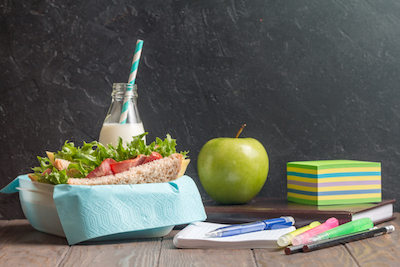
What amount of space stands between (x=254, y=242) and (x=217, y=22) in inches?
31.1

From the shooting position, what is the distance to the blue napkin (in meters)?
0.86

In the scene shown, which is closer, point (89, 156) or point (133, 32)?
point (89, 156)

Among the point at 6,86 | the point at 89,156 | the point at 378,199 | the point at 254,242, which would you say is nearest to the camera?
the point at 254,242

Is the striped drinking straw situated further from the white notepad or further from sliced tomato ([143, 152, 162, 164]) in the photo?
the white notepad

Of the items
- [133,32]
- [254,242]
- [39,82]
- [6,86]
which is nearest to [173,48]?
[133,32]

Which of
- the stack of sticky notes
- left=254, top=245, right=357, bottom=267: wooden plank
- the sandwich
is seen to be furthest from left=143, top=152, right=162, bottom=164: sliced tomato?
the stack of sticky notes

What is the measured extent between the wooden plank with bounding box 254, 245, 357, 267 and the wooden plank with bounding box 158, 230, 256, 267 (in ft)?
0.08

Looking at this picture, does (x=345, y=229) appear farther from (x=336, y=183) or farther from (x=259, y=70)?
(x=259, y=70)

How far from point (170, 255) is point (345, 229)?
15.9 inches

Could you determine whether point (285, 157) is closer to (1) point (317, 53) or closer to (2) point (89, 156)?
(1) point (317, 53)

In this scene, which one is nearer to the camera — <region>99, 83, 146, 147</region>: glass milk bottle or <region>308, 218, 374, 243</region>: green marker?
<region>308, 218, 374, 243</region>: green marker

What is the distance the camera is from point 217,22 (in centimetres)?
135

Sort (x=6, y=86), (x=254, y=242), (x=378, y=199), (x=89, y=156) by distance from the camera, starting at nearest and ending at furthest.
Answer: (x=254, y=242) → (x=89, y=156) → (x=378, y=199) → (x=6, y=86)

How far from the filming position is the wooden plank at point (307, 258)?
0.76m
